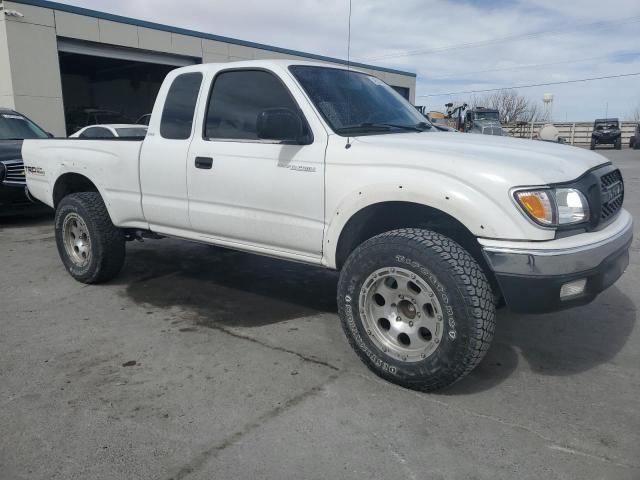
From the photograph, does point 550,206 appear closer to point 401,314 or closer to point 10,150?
point 401,314

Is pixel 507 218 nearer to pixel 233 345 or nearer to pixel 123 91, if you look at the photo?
pixel 233 345

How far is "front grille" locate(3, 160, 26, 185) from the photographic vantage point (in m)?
8.35

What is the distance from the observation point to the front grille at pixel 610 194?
319 cm

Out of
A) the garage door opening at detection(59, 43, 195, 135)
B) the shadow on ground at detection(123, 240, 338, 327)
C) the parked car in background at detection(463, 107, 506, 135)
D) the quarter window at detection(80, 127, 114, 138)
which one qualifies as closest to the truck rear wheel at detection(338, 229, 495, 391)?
→ the shadow on ground at detection(123, 240, 338, 327)

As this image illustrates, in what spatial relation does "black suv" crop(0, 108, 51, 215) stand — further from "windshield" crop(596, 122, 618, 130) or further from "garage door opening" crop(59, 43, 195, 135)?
"windshield" crop(596, 122, 618, 130)

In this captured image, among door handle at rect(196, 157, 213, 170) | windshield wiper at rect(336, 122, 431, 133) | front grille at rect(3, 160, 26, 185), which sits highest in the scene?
windshield wiper at rect(336, 122, 431, 133)

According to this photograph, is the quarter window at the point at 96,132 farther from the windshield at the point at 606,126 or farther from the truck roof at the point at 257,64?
the windshield at the point at 606,126

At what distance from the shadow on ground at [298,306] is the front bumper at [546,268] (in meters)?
0.71

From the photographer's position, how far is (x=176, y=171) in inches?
169

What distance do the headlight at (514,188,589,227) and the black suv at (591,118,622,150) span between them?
1390 inches

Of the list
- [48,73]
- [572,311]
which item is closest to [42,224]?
[572,311]

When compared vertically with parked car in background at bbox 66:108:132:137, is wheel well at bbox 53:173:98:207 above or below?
below

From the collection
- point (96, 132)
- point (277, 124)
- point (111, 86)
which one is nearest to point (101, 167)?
point (277, 124)

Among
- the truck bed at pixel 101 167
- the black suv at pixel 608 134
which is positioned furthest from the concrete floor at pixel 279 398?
the black suv at pixel 608 134
